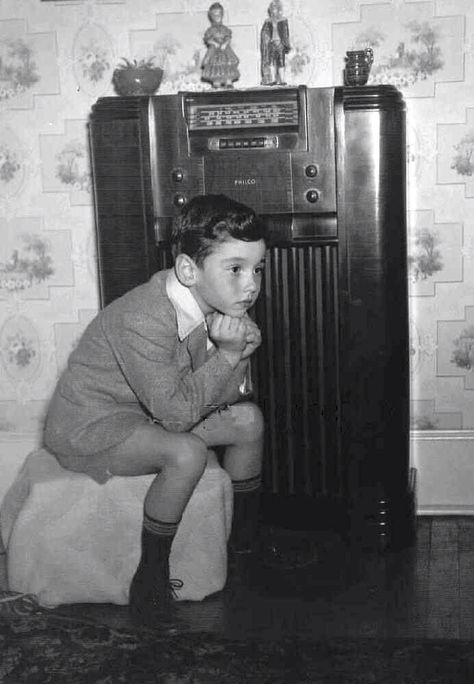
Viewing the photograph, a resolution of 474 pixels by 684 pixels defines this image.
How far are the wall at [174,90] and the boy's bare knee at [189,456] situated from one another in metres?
0.91

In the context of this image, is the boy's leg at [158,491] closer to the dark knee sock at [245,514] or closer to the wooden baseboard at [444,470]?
the dark knee sock at [245,514]

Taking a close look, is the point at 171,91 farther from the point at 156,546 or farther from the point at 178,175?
the point at 156,546

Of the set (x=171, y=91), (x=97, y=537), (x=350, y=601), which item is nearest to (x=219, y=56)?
(x=171, y=91)

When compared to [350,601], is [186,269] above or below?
above

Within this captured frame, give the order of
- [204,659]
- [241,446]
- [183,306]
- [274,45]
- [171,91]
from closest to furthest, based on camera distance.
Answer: [204,659], [183,306], [241,446], [274,45], [171,91]

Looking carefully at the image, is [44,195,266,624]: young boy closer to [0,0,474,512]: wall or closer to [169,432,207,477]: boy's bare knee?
[169,432,207,477]: boy's bare knee

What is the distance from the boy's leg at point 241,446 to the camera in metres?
2.20

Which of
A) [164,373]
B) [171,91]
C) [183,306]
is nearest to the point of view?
[164,373]

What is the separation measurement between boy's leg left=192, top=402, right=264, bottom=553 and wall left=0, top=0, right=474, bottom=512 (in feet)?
2.21

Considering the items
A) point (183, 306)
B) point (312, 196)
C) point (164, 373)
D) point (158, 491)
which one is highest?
point (312, 196)

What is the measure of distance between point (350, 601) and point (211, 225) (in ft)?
3.01

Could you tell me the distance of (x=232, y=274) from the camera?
200 cm

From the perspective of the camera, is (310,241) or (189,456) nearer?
(189,456)

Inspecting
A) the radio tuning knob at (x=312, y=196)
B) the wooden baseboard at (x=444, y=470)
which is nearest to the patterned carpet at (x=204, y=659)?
the radio tuning knob at (x=312, y=196)
